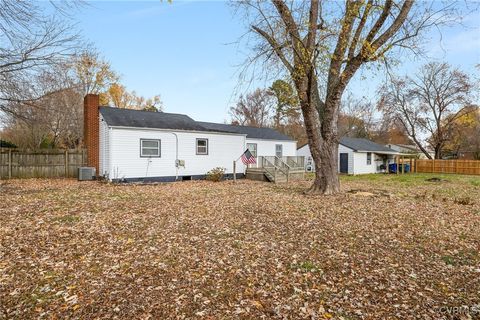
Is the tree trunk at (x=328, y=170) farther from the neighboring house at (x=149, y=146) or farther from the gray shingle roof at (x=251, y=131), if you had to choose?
the gray shingle roof at (x=251, y=131)

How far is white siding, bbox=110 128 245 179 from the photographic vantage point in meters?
14.2

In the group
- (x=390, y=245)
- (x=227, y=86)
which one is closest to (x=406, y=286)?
(x=390, y=245)

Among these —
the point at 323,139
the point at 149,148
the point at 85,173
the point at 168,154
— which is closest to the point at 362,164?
the point at 323,139

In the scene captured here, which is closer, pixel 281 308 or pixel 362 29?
pixel 281 308

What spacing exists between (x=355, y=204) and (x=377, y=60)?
497 cm

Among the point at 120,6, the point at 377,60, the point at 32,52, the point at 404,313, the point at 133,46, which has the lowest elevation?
the point at 404,313

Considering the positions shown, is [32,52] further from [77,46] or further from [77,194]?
[77,194]

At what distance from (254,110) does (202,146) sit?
24133mm

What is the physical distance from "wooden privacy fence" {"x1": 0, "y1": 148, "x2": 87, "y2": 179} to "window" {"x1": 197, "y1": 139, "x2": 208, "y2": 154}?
6.15 meters

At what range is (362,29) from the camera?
382 inches

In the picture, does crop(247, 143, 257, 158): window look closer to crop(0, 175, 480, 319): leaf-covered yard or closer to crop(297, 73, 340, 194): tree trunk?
crop(297, 73, 340, 194): tree trunk

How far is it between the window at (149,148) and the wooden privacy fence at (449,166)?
2881cm

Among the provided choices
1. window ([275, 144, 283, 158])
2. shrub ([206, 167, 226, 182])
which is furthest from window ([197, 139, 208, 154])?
window ([275, 144, 283, 158])

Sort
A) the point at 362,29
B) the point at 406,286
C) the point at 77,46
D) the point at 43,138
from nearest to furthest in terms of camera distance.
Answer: the point at 406,286, the point at 362,29, the point at 77,46, the point at 43,138
